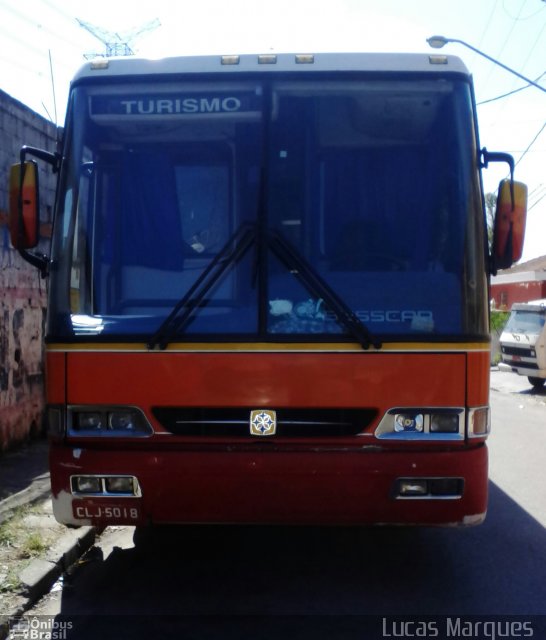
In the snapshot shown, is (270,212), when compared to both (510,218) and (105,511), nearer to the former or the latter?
(510,218)

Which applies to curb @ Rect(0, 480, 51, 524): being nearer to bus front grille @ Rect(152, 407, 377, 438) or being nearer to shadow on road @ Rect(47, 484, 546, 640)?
shadow on road @ Rect(47, 484, 546, 640)

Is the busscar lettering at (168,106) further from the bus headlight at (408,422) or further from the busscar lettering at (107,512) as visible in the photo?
the busscar lettering at (107,512)

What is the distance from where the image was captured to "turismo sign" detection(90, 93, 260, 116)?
485 centimetres

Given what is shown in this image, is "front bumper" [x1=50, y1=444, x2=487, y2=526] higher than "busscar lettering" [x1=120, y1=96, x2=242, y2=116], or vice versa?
"busscar lettering" [x1=120, y1=96, x2=242, y2=116]

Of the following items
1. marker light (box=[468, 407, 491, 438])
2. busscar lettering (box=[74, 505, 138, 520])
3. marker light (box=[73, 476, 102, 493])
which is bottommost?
busscar lettering (box=[74, 505, 138, 520])

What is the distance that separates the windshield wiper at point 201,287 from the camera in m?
4.63

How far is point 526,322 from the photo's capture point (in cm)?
2088

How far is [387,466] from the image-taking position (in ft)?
15.0

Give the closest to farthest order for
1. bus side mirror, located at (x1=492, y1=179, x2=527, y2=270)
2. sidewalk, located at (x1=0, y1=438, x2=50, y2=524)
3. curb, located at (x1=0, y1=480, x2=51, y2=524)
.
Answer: bus side mirror, located at (x1=492, y1=179, x2=527, y2=270), curb, located at (x1=0, y1=480, x2=51, y2=524), sidewalk, located at (x1=0, y1=438, x2=50, y2=524)

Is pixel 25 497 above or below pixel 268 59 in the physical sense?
below

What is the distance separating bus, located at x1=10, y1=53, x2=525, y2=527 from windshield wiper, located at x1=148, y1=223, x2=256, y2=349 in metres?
0.01

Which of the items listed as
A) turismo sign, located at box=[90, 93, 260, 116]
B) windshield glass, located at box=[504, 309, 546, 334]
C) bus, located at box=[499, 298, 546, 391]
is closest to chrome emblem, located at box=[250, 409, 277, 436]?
turismo sign, located at box=[90, 93, 260, 116]

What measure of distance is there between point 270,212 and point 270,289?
0.43 meters

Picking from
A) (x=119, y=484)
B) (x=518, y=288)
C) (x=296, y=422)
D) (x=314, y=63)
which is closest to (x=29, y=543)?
(x=119, y=484)
